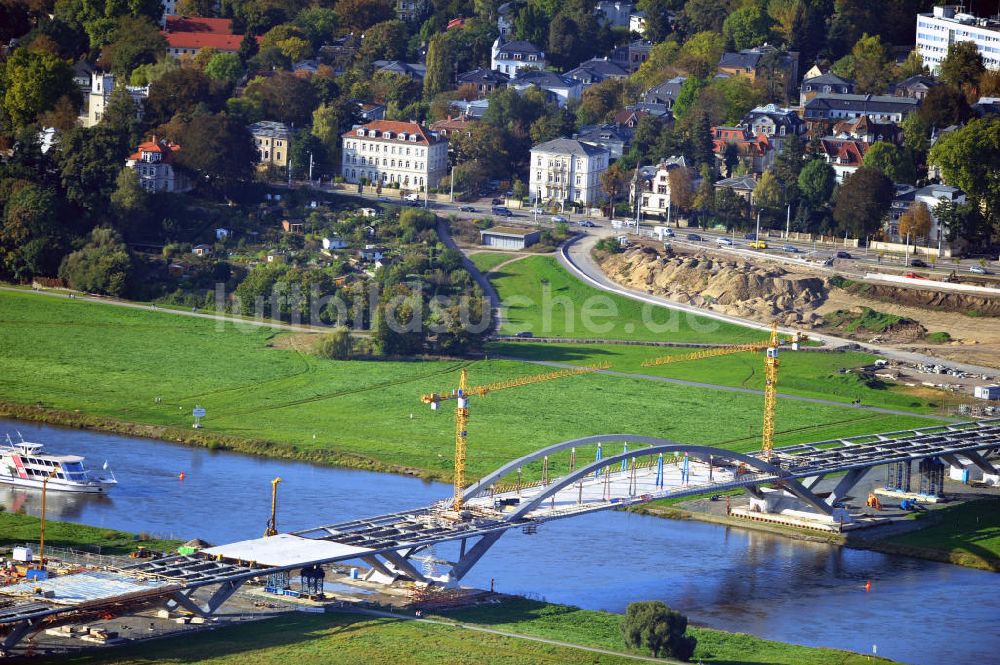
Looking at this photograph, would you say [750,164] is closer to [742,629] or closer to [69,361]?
[69,361]

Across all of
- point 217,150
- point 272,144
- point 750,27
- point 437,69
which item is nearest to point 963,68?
point 750,27

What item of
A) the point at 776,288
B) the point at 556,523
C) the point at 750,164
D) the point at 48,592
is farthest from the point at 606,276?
the point at 48,592

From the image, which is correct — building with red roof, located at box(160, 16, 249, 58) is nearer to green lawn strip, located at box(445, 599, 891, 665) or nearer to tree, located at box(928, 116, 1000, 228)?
tree, located at box(928, 116, 1000, 228)

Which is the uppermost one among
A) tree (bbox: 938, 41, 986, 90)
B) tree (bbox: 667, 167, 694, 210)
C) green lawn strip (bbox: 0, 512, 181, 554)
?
tree (bbox: 938, 41, 986, 90)

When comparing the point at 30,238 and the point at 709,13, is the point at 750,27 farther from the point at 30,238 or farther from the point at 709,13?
the point at 30,238

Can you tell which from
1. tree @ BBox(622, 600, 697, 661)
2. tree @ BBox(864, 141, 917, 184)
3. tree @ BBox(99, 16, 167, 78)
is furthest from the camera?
tree @ BBox(99, 16, 167, 78)

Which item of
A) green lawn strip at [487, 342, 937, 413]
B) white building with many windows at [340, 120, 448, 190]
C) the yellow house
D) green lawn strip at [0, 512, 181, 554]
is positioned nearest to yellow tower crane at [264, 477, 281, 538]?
green lawn strip at [0, 512, 181, 554]

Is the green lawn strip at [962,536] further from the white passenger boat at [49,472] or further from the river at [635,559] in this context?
the white passenger boat at [49,472]

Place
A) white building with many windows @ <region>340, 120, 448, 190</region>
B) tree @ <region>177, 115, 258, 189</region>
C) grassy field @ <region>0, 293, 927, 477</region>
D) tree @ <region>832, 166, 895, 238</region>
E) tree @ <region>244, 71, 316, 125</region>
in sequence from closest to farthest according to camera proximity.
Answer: grassy field @ <region>0, 293, 927, 477</region> < tree @ <region>832, 166, 895, 238</region> < tree @ <region>177, 115, 258, 189</region> < white building with many windows @ <region>340, 120, 448, 190</region> < tree @ <region>244, 71, 316, 125</region>
